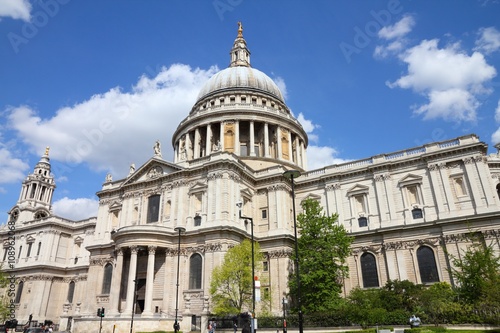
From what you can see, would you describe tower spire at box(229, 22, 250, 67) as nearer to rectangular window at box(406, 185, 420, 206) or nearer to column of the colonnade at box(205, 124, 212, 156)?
column of the colonnade at box(205, 124, 212, 156)

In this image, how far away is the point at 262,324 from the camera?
31.9 meters

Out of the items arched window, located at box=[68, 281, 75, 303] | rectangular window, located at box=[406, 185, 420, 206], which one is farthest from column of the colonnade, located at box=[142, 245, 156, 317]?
arched window, located at box=[68, 281, 75, 303]

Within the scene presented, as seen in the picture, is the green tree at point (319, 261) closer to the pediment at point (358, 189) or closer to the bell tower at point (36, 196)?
the pediment at point (358, 189)

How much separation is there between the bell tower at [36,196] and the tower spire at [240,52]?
45.6 metres

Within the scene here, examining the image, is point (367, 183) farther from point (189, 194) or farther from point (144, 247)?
point (144, 247)

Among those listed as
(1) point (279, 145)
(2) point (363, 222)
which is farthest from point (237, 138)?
(2) point (363, 222)

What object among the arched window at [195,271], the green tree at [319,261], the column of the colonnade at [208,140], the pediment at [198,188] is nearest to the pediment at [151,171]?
the pediment at [198,188]

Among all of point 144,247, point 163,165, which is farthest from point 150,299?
point 163,165

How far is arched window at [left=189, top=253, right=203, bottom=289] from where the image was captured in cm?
3944

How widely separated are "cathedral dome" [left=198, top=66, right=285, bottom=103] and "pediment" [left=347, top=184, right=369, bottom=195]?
28.9 metres

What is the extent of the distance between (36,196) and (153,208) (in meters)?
42.9

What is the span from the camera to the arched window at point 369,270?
41.1 meters

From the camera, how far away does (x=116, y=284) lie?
4112 cm

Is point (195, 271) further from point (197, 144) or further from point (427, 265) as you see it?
point (197, 144)
